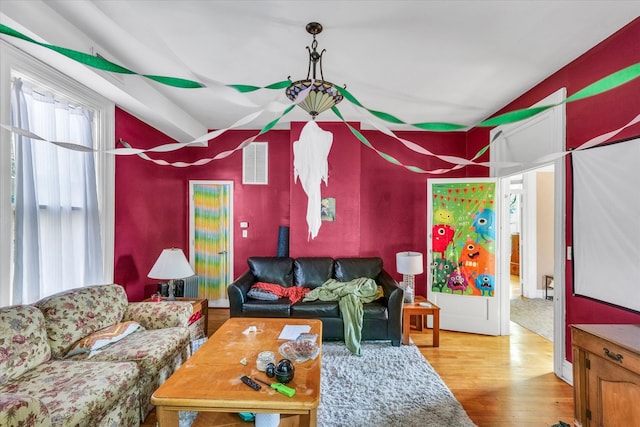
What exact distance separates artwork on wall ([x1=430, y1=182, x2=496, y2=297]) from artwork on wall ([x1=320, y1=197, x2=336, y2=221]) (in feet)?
4.26

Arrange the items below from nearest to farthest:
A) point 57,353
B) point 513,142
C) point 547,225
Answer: point 57,353
point 513,142
point 547,225

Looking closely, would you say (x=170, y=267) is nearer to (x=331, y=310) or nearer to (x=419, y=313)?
(x=331, y=310)

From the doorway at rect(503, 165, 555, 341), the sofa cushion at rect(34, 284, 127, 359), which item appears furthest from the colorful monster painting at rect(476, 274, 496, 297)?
the sofa cushion at rect(34, 284, 127, 359)

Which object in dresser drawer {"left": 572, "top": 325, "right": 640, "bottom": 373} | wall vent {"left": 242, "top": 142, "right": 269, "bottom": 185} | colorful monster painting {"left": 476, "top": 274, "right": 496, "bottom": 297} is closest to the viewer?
dresser drawer {"left": 572, "top": 325, "right": 640, "bottom": 373}

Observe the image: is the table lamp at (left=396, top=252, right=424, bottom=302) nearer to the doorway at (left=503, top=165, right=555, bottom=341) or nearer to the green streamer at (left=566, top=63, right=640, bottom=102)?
the green streamer at (left=566, top=63, right=640, bottom=102)

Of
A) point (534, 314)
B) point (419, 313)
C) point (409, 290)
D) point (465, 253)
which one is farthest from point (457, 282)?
point (534, 314)

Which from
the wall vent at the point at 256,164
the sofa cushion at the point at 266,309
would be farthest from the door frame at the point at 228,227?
the sofa cushion at the point at 266,309

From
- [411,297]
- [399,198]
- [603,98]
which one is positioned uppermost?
[603,98]

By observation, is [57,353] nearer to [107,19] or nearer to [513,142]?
[107,19]

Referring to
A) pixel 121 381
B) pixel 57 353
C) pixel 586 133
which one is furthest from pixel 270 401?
pixel 586 133

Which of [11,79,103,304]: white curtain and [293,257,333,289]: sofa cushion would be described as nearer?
[11,79,103,304]: white curtain

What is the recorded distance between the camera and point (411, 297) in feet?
11.0

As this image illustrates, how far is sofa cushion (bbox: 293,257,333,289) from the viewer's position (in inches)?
145

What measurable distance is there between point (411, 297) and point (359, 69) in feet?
8.14
